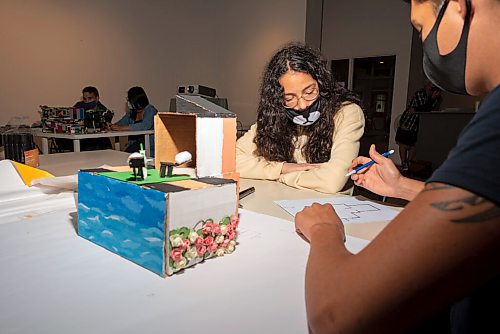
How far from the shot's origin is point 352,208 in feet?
3.53

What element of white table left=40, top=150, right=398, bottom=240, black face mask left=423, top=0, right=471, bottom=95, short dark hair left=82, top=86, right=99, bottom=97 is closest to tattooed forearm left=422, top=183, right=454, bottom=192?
black face mask left=423, top=0, right=471, bottom=95

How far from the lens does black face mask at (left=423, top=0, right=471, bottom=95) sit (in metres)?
0.47

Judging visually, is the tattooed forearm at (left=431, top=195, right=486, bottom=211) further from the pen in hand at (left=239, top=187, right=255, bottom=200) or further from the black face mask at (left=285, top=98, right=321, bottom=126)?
the black face mask at (left=285, top=98, right=321, bottom=126)

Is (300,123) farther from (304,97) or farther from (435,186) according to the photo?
(435,186)

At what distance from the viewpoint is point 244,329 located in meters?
0.50

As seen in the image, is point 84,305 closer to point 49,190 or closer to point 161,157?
point 161,157

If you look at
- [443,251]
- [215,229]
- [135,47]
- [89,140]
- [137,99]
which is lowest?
[89,140]

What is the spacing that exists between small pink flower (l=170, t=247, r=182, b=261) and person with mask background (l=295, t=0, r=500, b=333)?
0.89 feet

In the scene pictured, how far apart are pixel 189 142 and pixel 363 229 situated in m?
0.47

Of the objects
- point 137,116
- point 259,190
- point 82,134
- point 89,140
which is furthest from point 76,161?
point 137,116

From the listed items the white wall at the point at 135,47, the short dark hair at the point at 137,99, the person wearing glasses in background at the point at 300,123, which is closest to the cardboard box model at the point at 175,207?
the person wearing glasses in background at the point at 300,123

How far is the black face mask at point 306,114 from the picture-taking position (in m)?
1.53

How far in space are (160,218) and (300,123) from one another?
107 centimetres

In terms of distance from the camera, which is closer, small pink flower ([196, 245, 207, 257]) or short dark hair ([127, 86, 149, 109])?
small pink flower ([196, 245, 207, 257])
